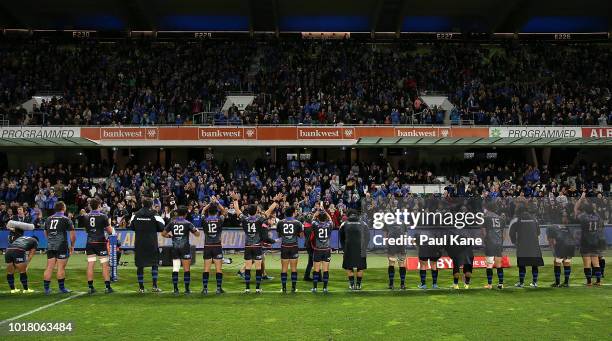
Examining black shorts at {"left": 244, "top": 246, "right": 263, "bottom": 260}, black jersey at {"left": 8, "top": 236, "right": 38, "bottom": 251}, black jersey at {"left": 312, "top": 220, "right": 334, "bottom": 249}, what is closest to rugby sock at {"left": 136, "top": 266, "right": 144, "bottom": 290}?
black shorts at {"left": 244, "top": 246, "right": 263, "bottom": 260}

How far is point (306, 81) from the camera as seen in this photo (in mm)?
38625

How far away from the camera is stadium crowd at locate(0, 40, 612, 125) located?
111 ft

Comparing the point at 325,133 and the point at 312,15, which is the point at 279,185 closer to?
the point at 325,133

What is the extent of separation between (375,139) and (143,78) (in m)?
16.2

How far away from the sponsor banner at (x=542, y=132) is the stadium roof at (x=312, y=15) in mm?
13642

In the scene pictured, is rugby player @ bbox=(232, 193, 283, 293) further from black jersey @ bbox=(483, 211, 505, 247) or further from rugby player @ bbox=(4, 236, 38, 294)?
black jersey @ bbox=(483, 211, 505, 247)

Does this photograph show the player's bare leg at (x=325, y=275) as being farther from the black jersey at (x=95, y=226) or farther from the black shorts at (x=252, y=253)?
the black jersey at (x=95, y=226)

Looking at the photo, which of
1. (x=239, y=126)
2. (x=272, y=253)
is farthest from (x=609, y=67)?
(x=272, y=253)

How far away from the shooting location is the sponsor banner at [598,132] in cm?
3244

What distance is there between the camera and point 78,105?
113ft

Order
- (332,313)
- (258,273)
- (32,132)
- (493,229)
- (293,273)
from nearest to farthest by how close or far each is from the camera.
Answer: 1. (332,313)
2. (258,273)
3. (293,273)
4. (493,229)
5. (32,132)

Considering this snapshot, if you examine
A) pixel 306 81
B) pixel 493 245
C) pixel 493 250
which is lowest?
pixel 493 250

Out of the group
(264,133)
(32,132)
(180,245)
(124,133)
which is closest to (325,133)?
(264,133)

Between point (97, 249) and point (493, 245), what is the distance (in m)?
10.4
